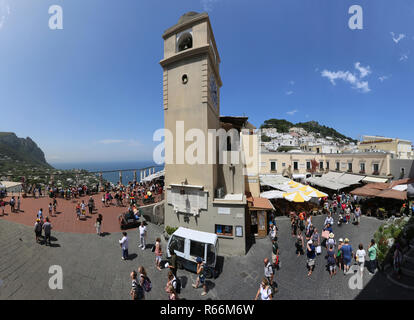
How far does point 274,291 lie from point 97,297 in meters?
7.66

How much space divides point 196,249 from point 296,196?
11.2 m

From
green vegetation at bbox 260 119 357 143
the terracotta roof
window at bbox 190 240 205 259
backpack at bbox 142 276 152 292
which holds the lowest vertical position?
backpack at bbox 142 276 152 292

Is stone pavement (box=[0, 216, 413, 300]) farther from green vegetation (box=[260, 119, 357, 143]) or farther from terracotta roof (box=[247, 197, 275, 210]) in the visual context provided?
green vegetation (box=[260, 119, 357, 143])

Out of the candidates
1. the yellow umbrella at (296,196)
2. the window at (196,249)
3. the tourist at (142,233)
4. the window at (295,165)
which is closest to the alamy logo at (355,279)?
the yellow umbrella at (296,196)

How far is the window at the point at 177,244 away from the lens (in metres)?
9.23

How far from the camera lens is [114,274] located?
8.24 metres

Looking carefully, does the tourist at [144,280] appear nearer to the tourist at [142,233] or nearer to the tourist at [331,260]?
the tourist at [142,233]

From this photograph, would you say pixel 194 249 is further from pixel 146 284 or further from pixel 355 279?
pixel 355 279

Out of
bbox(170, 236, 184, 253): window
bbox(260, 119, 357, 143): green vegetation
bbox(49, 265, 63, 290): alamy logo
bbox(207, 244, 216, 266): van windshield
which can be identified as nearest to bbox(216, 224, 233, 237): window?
bbox(207, 244, 216, 266): van windshield

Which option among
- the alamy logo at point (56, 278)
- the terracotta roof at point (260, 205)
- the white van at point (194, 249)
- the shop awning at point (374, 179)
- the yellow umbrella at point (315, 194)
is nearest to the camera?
the alamy logo at point (56, 278)

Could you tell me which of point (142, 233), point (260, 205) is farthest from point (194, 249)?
point (260, 205)

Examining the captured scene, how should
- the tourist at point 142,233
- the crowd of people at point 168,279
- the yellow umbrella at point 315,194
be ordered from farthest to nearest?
1. the yellow umbrella at point 315,194
2. the tourist at point 142,233
3. the crowd of people at point 168,279

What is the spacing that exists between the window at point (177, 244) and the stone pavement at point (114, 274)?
115cm

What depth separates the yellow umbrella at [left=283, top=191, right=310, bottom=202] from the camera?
15.1 metres
